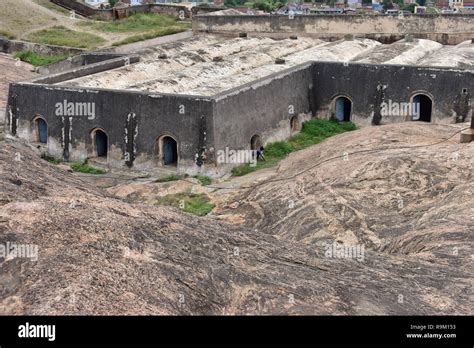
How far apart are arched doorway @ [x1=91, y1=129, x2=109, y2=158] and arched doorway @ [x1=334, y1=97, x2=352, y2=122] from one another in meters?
9.04

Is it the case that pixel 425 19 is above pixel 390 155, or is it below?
above

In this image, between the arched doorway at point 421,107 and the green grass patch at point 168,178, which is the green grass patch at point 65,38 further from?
the arched doorway at point 421,107

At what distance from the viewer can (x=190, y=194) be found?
61.3 feet

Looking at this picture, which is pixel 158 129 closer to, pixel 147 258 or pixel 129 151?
pixel 129 151

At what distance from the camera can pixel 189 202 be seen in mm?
18281

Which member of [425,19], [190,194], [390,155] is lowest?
[190,194]

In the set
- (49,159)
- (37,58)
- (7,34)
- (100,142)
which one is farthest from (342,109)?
(7,34)

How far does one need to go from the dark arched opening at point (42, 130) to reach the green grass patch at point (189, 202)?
6074 millimetres

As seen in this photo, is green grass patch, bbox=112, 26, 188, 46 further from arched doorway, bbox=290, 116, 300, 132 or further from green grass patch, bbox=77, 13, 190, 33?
arched doorway, bbox=290, 116, 300, 132

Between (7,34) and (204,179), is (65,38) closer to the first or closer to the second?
(7,34)

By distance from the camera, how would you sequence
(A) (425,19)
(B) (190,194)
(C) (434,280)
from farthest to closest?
(A) (425,19) → (B) (190,194) → (C) (434,280)

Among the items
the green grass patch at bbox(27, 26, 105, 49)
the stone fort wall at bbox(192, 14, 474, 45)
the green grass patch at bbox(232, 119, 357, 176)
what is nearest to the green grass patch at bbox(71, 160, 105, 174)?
the green grass patch at bbox(232, 119, 357, 176)

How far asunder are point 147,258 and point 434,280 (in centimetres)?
346
